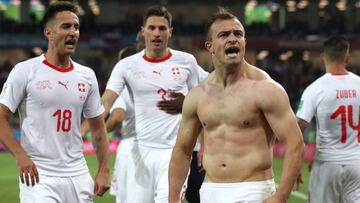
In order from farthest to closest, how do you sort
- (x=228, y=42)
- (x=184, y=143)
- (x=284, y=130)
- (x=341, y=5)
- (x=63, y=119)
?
(x=341, y=5)
(x=63, y=119)
(x=184, y=143)
(x=228, y=42)
(x=284, y=130)

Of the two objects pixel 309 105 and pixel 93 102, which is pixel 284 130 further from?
pixel 309 105

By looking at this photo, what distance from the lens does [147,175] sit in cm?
820

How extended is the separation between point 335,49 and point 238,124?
3168mm

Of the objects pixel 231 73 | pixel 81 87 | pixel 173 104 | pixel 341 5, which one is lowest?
pixel 341 5

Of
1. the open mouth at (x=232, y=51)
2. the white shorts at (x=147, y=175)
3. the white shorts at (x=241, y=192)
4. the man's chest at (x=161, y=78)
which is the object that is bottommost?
the white shorts at (x=147, y=175)

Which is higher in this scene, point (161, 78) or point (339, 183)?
point (161, 78)

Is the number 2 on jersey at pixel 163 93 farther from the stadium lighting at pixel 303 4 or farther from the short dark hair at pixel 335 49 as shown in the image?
the stadium lighting at pixel 303 4

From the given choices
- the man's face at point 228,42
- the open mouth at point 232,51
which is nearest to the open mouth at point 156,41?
the man's face at point 228,42

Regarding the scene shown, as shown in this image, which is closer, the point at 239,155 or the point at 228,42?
the point at 228,42

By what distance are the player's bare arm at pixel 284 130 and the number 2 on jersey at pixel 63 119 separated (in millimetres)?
1782

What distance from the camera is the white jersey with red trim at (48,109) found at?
21.4 feet

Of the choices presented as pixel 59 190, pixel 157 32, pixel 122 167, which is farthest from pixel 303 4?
pixel 59 190

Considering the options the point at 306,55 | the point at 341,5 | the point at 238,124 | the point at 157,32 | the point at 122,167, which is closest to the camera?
the point at 238,124


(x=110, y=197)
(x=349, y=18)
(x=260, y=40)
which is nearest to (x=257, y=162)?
(x=110, y=197)
